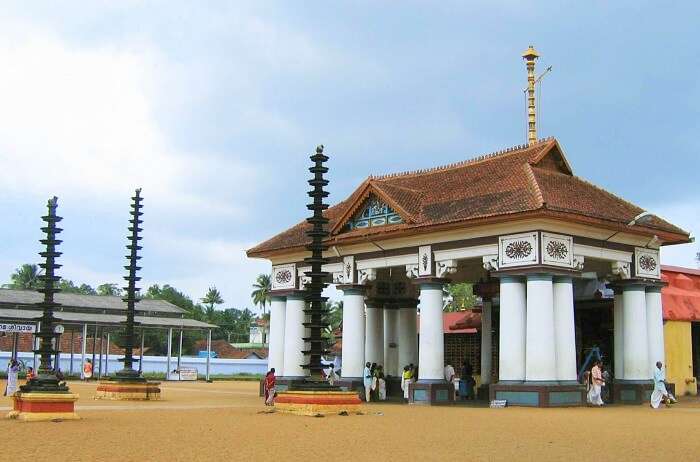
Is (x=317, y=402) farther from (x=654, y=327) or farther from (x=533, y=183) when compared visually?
(x=654, y=327)

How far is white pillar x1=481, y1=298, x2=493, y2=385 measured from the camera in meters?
29.8

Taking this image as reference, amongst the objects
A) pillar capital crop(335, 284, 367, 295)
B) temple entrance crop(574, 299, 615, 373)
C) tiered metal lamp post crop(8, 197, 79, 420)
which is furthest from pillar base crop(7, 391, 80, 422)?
temple entrance crop(574, 299, 615, 373)

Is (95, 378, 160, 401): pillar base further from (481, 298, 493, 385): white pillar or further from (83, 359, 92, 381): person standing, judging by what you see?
(83, 359, 92, 381): person standing

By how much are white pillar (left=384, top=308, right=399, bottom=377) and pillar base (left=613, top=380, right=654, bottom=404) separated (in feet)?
28.6

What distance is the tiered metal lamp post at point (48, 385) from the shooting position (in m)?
17.3

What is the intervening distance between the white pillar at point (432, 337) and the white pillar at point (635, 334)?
5.36 m

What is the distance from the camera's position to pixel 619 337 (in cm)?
2578

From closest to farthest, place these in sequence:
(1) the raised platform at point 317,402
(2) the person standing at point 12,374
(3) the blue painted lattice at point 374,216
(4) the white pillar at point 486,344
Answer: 1. (1) the raised platform at point 317,402
2. (3) the blue painted lattice at point 374,216
3. (2) the person standing at point 12,374
4. (4) the white pillar at point 486,344

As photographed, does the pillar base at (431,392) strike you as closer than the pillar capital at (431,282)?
Yes

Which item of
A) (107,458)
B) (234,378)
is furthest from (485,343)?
(234,378)

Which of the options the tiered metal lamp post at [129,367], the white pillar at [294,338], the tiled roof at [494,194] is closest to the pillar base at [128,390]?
the tiered metal lamp post at [129,367]

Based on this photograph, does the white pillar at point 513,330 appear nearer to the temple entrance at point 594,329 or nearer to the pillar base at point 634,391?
the pillar base at point 634,391

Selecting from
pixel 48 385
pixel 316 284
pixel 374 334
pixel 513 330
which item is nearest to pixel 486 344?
pixel 374 334

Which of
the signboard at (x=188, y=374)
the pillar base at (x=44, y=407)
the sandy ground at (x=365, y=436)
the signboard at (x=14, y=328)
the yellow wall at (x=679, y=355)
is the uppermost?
the signboard at (x=14, y=328)
